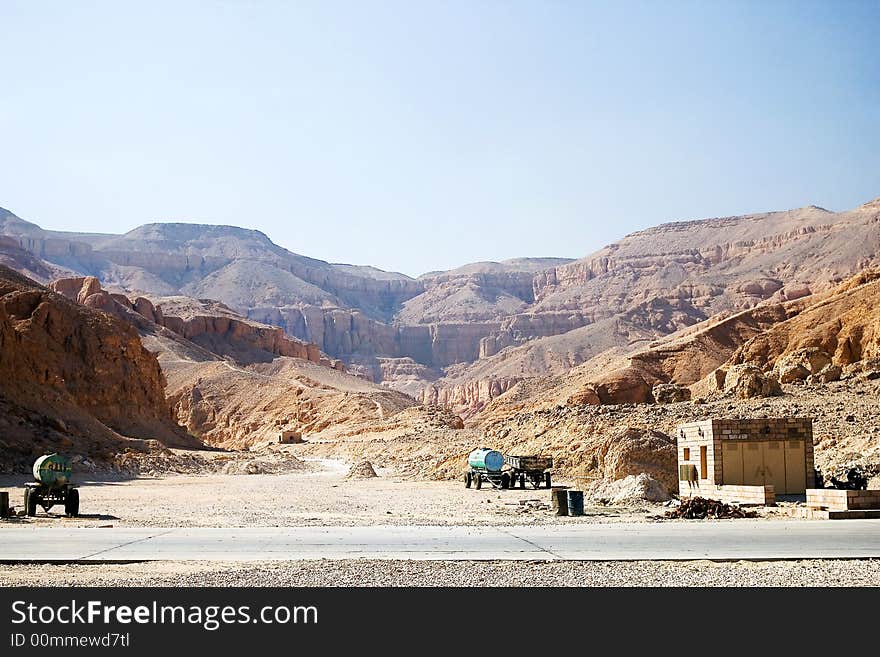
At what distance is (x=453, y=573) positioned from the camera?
12.4m

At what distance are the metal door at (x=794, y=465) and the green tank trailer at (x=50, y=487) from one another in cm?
1908

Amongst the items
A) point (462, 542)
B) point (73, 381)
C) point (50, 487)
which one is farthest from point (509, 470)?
point (73, 381)

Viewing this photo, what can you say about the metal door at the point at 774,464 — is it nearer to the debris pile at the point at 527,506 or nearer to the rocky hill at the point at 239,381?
the debris pile at the point at 527,506

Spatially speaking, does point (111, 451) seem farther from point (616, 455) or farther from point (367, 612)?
point (367, 612)

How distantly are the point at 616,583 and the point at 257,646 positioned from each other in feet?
15.7

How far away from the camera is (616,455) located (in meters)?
33.9

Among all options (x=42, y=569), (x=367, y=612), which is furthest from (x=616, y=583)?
(x=42, y=569)

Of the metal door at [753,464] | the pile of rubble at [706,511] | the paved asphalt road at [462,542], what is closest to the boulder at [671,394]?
the metal door at [753,464]

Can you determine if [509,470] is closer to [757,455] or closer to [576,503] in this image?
[757,455]

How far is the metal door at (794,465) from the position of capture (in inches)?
1097

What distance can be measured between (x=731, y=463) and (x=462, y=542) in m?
13.5

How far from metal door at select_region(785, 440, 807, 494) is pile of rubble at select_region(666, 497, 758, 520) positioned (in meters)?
5.67

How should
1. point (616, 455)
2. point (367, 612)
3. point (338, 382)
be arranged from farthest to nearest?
point (338, 382) → point (616, 455) → point (367, 612)

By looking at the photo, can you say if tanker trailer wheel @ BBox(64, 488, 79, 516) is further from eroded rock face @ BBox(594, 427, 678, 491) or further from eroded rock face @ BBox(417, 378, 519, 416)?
eroded rock face @ BBox(417, 378, 519, 416)
